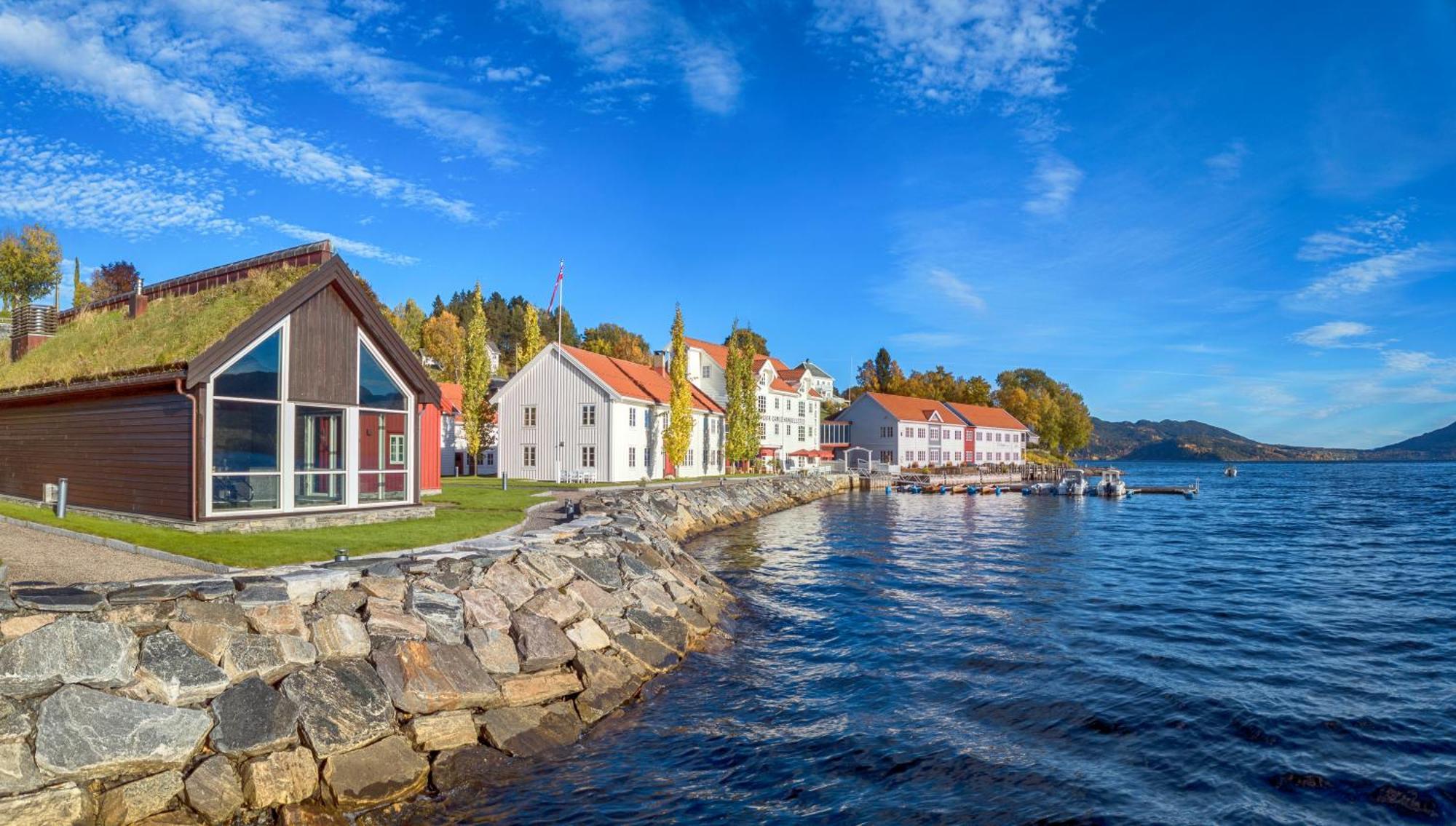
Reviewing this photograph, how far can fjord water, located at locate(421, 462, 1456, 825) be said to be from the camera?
8.62 meters

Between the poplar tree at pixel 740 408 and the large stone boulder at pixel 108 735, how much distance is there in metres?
49.1

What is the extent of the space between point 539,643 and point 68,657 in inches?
214

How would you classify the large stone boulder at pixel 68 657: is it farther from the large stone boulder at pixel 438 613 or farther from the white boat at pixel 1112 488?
the white boat at pixel 1112 488

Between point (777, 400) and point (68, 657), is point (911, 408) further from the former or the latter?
point (68, 657)

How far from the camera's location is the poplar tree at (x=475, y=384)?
46500 mm

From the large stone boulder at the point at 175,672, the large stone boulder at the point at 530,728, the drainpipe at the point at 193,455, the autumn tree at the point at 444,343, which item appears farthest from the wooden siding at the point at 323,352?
the autumn tree at the point at 444,343

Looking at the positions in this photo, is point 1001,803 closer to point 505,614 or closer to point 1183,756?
point 1183,756

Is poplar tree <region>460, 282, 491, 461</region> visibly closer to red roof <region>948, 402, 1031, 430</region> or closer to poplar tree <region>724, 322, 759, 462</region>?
poplar tree <region>724, 322, 759, 462</region>

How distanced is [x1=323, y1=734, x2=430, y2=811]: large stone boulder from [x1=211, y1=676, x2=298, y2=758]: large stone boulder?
1.99 feet

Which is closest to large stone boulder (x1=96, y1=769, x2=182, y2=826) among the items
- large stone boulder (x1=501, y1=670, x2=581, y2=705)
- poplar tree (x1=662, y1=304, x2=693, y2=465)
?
large stone boulder (x1=501, y1=670, x2=581, y2=705)

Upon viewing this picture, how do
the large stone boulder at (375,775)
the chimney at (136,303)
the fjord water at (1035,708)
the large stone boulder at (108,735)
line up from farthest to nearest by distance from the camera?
the chimney at (136,303) → the fjord water at (1035,708) → the large stone boulder at (375,775) → the large stone boulder at (108,735)

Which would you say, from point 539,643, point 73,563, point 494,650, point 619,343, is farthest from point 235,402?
point 619,343

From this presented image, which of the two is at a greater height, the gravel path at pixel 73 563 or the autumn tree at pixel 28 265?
the autumn tree at pixel 28 265

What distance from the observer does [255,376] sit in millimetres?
16703
